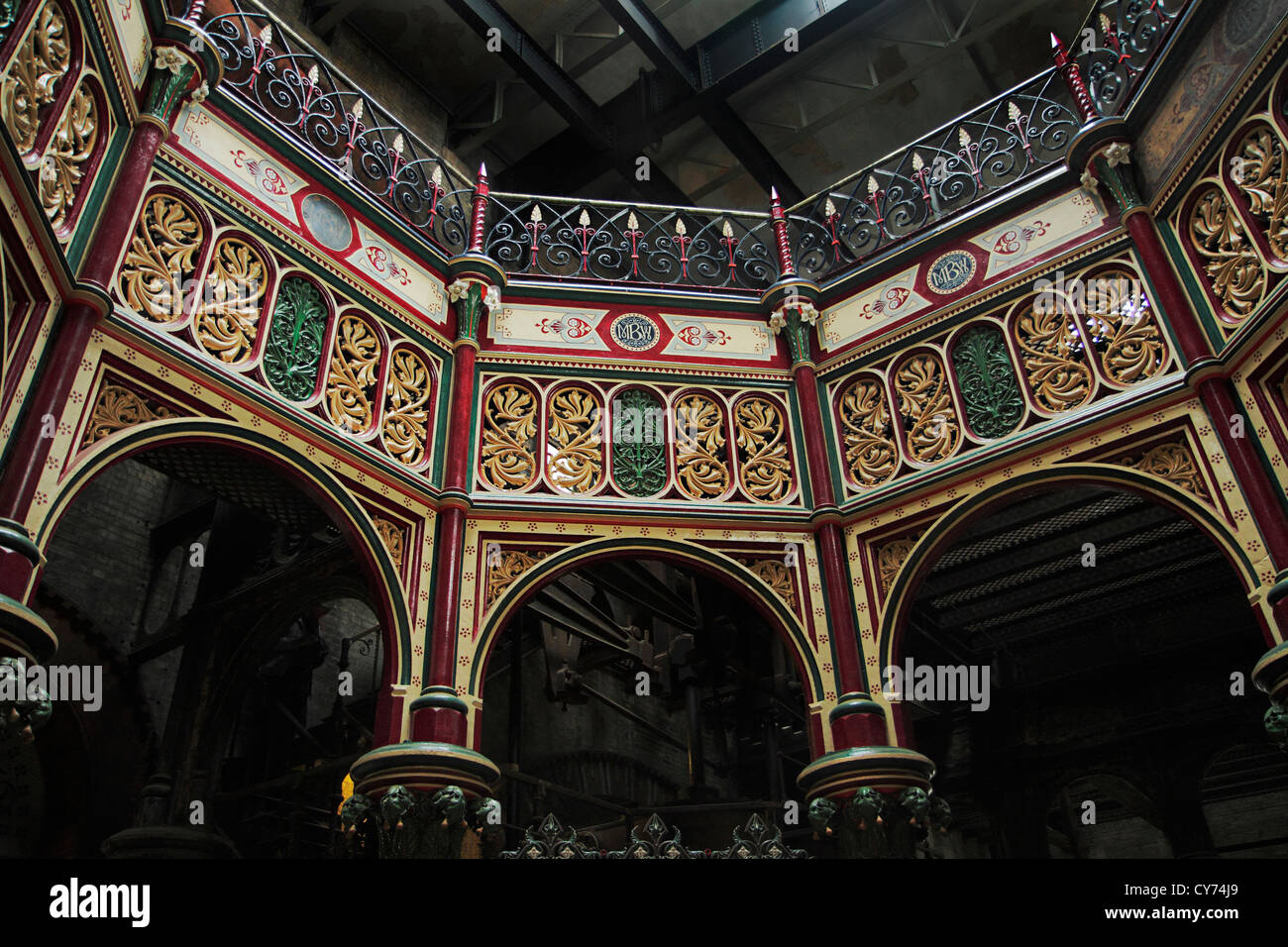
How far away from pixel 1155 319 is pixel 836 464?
111 inches

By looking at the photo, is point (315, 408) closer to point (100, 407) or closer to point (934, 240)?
point (100, 407)

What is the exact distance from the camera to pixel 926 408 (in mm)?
9258

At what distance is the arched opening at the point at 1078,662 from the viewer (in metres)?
11.4

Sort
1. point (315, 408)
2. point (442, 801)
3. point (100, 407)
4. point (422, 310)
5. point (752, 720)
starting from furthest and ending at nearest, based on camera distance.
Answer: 1. point (752, 720)
2. point (422, 310)
3. point (315, 408)
4. point (442, 801)
5. point (100, 407)

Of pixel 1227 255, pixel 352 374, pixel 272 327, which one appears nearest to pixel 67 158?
pixel 272 327

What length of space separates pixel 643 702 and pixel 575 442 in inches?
340

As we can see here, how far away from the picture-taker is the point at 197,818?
9.95m

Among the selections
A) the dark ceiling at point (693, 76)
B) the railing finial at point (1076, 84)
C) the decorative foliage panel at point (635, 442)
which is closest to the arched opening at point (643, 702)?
the decorative foliage panel at point (635, 442)

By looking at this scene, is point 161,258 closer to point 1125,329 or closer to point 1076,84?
point 1125,329

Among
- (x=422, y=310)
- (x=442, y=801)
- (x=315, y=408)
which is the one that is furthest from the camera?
(x=422, y=310)

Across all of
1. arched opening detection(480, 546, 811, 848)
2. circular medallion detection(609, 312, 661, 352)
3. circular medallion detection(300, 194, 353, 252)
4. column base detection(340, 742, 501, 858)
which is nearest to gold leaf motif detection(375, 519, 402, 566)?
arched opening detection(480, 546, 811, 848)

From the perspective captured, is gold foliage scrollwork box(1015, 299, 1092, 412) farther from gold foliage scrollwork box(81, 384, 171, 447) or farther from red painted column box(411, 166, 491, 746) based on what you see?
gold foliage scrollwork box(81, 384, 171, 447)

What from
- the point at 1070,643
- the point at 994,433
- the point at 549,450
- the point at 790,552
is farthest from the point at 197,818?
the point at 1070,643

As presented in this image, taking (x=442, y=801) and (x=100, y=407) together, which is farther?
(x=442, y=801)
